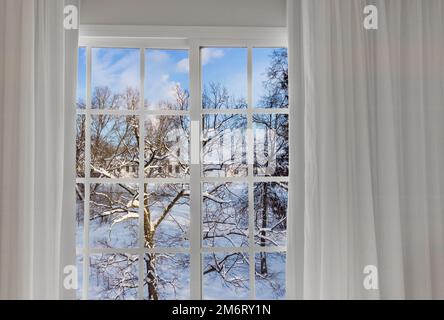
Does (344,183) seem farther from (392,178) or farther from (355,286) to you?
(355,286)

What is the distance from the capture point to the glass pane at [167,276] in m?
2.09

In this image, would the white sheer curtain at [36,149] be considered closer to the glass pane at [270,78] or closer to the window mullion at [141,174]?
the window mullion at [141,174]

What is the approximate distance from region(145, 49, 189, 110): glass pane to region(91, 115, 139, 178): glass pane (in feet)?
0.54

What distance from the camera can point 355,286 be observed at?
6.26ft

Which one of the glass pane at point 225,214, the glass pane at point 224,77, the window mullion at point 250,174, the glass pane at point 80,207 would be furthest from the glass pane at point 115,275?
the glass pane at point 224,77

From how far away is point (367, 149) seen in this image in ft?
6.37

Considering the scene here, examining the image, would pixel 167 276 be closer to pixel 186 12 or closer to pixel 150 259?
pixel 150 259

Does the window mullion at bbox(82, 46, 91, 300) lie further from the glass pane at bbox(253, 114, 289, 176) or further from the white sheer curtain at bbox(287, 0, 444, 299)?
the white sheer curtain at bbox(287, 0, 444, 299)

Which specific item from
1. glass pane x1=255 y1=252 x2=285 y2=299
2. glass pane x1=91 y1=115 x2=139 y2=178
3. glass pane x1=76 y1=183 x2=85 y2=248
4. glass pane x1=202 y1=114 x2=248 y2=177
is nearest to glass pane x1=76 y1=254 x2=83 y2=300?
glass pane x1=76 y1=183 x2=85 y2=248

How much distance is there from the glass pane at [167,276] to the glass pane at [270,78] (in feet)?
2.95

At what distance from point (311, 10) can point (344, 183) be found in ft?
2.74

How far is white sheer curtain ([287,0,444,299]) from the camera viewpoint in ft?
6.30

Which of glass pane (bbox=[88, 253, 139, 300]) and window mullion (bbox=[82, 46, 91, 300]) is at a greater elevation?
window mullion (bbox=[82, 46, 91, 300])

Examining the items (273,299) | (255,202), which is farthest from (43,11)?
(273,299)
